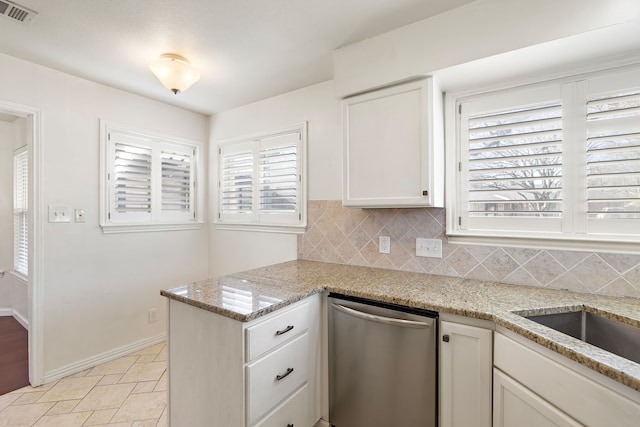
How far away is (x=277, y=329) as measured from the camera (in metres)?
1.42

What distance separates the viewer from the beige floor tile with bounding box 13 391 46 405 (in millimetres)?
2010

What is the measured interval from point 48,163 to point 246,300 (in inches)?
80.3

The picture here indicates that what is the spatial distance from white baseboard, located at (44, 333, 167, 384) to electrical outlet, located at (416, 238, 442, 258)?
8.65 ft

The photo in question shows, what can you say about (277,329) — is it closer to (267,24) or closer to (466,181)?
(466,181)

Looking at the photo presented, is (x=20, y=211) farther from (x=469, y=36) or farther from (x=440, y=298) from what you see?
(x=469, y=36)

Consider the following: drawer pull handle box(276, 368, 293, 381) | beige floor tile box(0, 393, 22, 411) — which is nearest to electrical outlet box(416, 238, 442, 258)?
drawer pull handle box(276, 368, 293, 381)

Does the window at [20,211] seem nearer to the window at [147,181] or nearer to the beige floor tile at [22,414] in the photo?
the window at [147,181]

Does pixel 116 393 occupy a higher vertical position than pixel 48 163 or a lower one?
lower

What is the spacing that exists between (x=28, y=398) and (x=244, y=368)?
6.46ft

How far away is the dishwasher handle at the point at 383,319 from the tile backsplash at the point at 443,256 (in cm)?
63

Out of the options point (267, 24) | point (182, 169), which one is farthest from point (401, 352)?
point (182, 169)

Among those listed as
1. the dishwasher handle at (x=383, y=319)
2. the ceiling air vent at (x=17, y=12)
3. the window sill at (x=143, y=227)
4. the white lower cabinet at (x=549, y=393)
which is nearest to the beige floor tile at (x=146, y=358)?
the window sill at (x=143, y=227)

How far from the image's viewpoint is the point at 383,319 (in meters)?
1.48

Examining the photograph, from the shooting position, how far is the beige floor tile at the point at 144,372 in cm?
231
